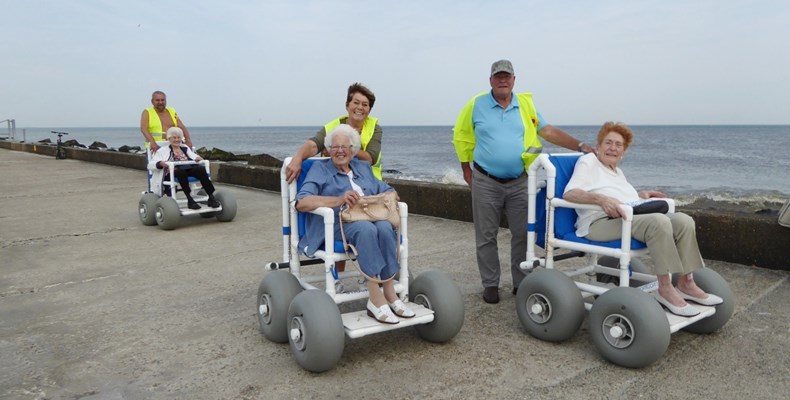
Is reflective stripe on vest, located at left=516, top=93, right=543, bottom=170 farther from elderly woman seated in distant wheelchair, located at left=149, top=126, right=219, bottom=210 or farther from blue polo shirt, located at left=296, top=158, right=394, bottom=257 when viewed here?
elderly woman seated in distant wheelchair, located at left=149, top=126, right=219, bottom=210

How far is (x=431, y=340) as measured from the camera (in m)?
3.63

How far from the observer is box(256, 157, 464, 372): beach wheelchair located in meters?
3.18

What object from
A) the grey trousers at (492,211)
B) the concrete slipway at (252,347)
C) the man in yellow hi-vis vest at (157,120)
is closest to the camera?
the concrete slipway at (252,347)

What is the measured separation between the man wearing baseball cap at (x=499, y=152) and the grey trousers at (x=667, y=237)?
79cm

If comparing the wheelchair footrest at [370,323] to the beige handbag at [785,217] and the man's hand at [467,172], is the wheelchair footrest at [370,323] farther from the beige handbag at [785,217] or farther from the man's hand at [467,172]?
the beige handbag at [785,217]

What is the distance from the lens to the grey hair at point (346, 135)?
384cm

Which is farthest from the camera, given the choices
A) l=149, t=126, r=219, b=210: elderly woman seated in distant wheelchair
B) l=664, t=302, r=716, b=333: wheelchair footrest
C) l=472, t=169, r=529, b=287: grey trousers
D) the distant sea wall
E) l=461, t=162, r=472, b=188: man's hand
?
l=149, t=126, r=219, b=210: elderly woman seated in distant wheelchair

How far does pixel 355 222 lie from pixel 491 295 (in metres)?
1.40

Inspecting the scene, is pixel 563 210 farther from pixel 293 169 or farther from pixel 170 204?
pixel 170 204

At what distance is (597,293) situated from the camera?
3.76m

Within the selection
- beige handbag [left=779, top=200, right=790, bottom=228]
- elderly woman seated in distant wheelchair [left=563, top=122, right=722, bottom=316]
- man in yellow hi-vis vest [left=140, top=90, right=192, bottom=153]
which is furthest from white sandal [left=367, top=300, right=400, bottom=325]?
man in yellow hi-vis vest [left=140, top=90, right=192, bottom=153]


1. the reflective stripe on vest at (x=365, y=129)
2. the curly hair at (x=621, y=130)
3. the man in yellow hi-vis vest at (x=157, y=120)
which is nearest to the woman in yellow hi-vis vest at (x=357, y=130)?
the reflective stripe on vest at (x=365, y=129)

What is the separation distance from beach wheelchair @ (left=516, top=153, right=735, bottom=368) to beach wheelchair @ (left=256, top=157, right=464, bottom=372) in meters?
0.51

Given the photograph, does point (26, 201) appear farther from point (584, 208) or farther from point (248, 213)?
point (584, 208)
